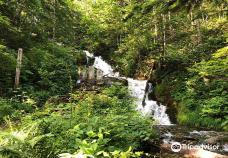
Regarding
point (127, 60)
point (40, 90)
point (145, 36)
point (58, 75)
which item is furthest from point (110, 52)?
point (40, 90)

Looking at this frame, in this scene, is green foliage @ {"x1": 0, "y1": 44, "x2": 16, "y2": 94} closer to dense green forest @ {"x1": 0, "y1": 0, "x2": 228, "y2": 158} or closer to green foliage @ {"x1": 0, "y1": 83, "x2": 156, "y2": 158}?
dense green forest @ {"x1": 0, "y1": 0, "x2": 228, "y2": 158}

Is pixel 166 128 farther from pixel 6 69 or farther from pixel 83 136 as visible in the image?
pixel 6 69

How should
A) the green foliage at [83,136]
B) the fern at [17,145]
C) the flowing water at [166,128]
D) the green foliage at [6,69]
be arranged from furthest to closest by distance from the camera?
the green foliage at [6,69]
the flowing water at [166,128]
the green foliage at [83,136]
the fern at [17,145]

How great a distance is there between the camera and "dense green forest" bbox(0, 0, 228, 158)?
91.9 inches

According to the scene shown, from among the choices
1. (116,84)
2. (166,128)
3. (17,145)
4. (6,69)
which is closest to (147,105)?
(166,128)

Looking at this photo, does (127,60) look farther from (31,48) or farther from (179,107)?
(31,48)

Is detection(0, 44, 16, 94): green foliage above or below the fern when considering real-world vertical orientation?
above

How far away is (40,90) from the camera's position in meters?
8.96

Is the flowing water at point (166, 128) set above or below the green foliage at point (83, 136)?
below

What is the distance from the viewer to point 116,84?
5480mm

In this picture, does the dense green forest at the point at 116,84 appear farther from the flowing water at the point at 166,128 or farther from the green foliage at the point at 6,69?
the flowing water at the point at 166,128

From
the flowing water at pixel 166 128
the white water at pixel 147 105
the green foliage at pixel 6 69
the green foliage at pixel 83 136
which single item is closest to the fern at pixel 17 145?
the green foliage at pixel 83 136

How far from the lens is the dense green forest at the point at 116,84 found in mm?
2334

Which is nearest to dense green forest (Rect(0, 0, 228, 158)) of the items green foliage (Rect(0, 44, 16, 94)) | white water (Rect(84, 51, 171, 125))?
green foliage (Rect(0, 44, 16, 94))
